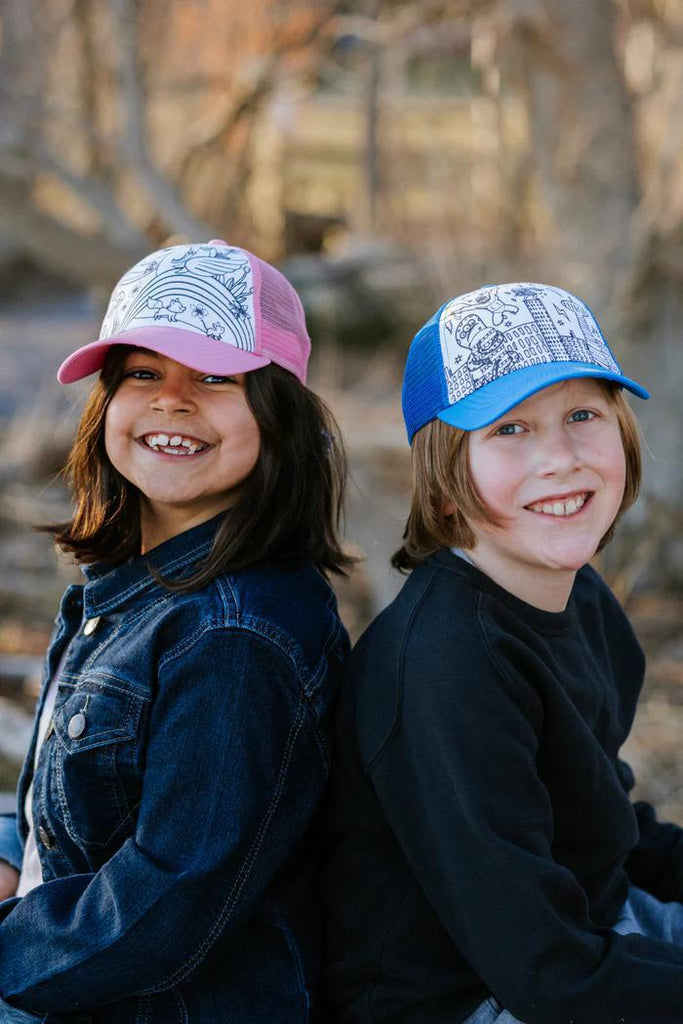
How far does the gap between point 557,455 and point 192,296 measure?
2.08 ft

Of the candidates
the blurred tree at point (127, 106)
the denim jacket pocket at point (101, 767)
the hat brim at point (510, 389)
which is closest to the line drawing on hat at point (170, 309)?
the hat brim at point (510, 389)

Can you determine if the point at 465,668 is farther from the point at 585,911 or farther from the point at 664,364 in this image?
the point at 664,364

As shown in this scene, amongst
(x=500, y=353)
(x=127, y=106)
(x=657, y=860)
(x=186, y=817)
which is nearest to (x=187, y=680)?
(x=186, y=817)

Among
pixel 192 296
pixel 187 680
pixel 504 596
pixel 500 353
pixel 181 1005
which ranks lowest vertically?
pixel 181 1005

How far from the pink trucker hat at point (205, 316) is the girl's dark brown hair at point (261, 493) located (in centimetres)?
5

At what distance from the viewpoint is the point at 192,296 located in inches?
77.8

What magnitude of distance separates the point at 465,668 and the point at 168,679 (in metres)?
0.44

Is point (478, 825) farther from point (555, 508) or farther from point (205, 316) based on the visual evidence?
point (205, 316)

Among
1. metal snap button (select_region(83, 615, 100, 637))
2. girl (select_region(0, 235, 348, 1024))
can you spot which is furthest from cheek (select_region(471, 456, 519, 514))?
metal snap button (select_region(83, 615, 100, 637))

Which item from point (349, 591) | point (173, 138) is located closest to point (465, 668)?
point (349, 591)

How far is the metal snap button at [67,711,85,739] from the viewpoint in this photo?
1897mm

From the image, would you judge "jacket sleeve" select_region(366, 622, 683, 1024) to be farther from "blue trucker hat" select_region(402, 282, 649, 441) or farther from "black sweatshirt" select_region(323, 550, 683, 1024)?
"blue trucker hat" select_region(402, 282, 649, 441)

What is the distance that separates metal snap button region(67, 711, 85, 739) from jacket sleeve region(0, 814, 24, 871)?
450mm

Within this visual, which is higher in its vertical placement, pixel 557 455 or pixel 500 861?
pixel 557 455
